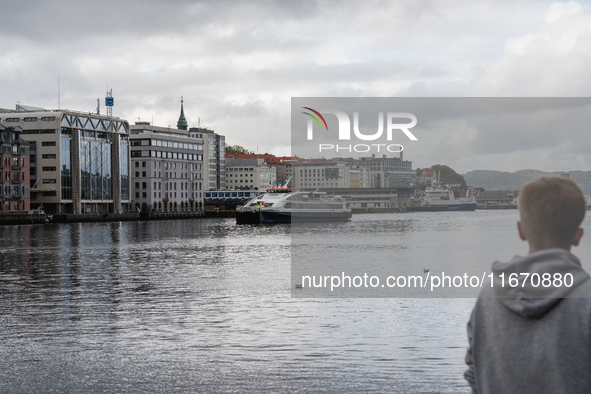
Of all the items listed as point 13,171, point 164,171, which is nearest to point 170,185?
point 164,171

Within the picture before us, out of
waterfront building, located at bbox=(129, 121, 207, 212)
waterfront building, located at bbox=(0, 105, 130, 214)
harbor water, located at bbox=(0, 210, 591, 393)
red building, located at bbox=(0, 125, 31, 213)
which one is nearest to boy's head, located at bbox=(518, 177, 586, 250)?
harbor water, located at bbox=(0, 210, 591, 393)

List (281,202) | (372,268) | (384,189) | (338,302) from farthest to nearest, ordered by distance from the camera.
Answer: (384,189) < (281,202) < (372,268) < (338,302)

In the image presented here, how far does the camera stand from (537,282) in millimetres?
3145

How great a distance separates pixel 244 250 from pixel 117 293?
75.1 feet

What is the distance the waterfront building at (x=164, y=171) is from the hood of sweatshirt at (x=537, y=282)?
150 metres

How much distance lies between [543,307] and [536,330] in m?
0.18

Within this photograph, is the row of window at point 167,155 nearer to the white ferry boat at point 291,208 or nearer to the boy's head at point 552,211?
the white ferry boat at point 291,208

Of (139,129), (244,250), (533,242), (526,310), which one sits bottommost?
(244,250)

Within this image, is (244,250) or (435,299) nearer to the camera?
(435,299)

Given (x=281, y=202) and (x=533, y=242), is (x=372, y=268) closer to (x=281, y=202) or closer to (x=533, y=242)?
(x=533, y=242)

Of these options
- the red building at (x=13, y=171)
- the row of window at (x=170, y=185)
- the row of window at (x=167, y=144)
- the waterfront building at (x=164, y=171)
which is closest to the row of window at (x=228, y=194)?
the waterfront building at (x=164, y=171)

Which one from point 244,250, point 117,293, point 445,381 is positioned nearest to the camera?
point 445,381

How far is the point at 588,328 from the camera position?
10.5 feet

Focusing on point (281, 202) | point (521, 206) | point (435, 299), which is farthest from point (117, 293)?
point (281, 202)
